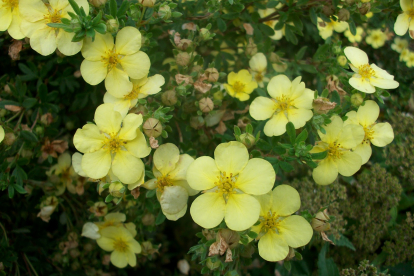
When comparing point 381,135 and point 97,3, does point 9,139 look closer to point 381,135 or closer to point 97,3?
point 97,3

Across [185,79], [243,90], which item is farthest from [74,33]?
[243,90]

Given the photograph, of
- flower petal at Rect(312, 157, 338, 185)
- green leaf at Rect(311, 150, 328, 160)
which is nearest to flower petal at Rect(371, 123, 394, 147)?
flower petal at Rect(312, 157, 338, 185)

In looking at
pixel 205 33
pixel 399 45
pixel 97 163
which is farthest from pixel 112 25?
pixel 399 45

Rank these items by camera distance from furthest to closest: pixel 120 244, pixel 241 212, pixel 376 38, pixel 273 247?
pixel 376 38 → pixel 120 244 → pixel 273 247 → pixel 241 212

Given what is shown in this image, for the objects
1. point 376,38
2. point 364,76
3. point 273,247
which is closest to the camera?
point 273,247

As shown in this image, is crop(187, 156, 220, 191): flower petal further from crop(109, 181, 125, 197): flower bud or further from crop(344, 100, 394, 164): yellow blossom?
crop(344, 100, 394, 164): yellow blossom

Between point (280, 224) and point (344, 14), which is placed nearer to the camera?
point (280, 224)
